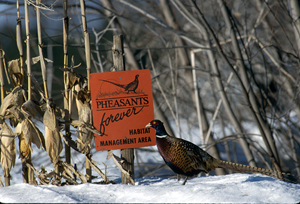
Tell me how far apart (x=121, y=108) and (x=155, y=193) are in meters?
0.45

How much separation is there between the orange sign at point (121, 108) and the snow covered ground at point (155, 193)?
0.76 ft

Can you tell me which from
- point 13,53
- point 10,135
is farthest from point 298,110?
point 13,53

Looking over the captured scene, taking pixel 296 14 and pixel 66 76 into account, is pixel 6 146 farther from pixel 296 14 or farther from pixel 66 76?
pixel 296 14

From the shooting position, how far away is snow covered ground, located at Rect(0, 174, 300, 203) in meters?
1.05

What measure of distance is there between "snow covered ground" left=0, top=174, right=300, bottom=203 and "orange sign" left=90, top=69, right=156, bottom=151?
0.76 feet

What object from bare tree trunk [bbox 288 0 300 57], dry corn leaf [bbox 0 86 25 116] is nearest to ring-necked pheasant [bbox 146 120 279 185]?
dry corn leaf [bbox 0 86 25 116]

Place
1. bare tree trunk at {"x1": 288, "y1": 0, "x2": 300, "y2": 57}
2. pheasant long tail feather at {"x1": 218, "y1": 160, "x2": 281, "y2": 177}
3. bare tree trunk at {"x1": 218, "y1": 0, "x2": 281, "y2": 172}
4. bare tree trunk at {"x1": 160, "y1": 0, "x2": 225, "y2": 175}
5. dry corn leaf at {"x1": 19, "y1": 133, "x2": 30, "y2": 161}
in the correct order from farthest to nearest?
bare tree trunk at {"x1": 160, "y1": 0, "x2": 225, "y2": 175} → bare tree trunk at {"x1": 218, "y1": 0, "x2": 281, "y2": 172} → bare tree trunk at {"x1": 288, "y1": 0, "x2": 300, "y2": 57} → dry corn leaf at {"x1": 19, "y1": 133, "x2": 30, "y2": 161} → pheasant long tail feather at {"x1": 218, "y1": 160, "x2": 281, "y2": 177}

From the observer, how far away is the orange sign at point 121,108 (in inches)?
50.5

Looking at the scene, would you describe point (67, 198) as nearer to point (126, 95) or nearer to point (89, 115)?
point (89, 115)

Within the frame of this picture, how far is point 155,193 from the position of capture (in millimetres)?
1111

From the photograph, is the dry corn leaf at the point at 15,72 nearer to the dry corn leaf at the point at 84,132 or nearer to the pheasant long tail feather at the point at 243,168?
the dry corn leaf at the point at 84,132

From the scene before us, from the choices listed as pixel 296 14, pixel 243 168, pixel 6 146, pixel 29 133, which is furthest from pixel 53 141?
pixel 296 14

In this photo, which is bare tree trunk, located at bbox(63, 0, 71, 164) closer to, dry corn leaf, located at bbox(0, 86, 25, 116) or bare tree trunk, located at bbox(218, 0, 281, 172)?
dry corn leaf, located at bbox(0, 86, 25, 116)

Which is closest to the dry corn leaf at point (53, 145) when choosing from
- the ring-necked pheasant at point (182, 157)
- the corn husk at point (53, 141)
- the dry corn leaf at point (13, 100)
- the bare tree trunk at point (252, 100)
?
the corn husk at point (53, 141)
